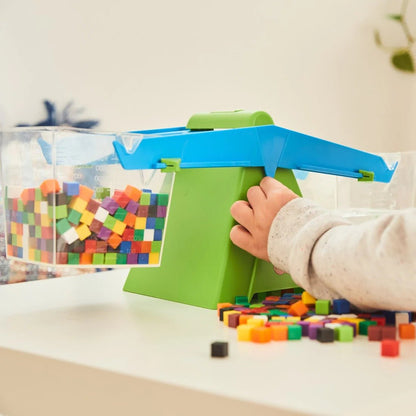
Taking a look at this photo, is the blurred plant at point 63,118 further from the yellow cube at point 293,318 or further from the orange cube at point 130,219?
the yellow cube at point 293,318

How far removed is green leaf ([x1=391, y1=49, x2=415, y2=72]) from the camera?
200 centimetres

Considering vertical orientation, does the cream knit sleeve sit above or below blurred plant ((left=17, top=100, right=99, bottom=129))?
below

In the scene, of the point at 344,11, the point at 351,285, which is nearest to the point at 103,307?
the point at 351,285

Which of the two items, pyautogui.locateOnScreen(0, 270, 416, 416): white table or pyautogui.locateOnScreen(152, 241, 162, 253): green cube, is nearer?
pyautogui.locateOnScreen(0, 270, 416, 416): white table

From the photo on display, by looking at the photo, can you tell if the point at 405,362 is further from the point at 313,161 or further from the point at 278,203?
the point at 313,161

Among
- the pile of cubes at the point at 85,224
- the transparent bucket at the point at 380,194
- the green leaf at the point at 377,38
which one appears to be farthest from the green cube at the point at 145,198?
the green leaf at the point at 377,38

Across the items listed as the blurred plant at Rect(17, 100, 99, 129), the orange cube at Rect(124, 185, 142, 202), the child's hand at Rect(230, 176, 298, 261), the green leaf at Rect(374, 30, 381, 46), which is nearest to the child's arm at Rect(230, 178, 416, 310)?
the child's hand at Rect(230, 176, 298, 261)

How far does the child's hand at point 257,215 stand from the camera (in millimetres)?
629

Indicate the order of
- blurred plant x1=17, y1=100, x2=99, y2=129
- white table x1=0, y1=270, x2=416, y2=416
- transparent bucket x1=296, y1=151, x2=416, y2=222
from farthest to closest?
blurred plant x1=17, y1=100, x2=99, y2=129 < transparent bucket x1=296, y1=151, x2=416, y2=222 < white table x1=0, y1=270, x2=416, y2=416

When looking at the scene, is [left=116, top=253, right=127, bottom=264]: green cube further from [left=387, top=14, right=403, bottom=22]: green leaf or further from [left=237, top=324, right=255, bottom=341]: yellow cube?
[left=387, top=14, right=403, bottom=22]: green leaf

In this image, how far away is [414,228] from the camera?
0.49m

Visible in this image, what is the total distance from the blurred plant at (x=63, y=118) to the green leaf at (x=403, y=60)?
114 centimetres

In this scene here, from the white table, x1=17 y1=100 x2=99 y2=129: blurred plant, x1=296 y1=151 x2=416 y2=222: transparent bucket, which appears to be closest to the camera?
the white table

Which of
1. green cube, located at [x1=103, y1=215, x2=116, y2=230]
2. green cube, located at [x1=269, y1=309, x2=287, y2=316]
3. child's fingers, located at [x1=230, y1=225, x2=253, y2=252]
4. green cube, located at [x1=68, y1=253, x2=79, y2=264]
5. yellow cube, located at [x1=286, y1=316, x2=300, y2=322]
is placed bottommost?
green cube, located at [x1=269, y1=309, x2=287, y2=316]
